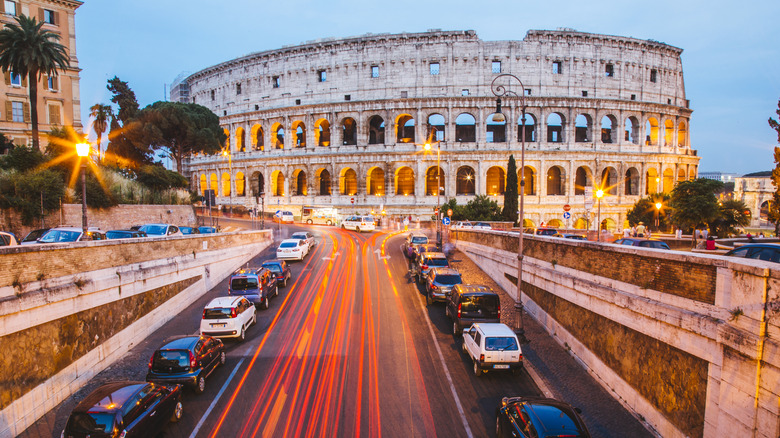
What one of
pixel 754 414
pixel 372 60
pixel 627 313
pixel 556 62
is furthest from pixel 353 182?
pixel 754 414

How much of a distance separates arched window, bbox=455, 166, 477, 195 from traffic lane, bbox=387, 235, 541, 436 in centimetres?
4152

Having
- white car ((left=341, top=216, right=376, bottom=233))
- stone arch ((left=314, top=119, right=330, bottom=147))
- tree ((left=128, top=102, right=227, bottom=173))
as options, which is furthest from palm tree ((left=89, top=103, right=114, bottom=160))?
white car ((left=341, top=216, right=376, bottom=233))

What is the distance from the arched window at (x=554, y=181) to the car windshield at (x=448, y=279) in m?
42.2

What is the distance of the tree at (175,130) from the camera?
47938 millimetres

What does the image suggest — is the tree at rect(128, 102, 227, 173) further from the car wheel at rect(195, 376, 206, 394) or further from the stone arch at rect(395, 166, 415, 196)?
the car wheel at rect(195, 376, 206, 394)

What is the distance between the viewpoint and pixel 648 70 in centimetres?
5672

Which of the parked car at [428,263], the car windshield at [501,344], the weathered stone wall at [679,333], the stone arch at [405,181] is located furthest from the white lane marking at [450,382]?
the stone arch at [405,181]

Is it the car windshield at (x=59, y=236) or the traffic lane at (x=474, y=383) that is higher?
the car windshield at (x=59, y=236)

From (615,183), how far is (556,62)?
1867cm

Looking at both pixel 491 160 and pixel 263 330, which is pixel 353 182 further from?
pixel 263 330

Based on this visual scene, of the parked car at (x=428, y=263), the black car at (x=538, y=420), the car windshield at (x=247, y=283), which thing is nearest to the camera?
the black car at (x=538, y=420)

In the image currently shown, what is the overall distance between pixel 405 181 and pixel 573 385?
1918 inches

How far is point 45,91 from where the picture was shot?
40375 millimetres

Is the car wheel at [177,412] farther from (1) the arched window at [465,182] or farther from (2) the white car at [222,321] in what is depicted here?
(1) the arched window at [465,182]
